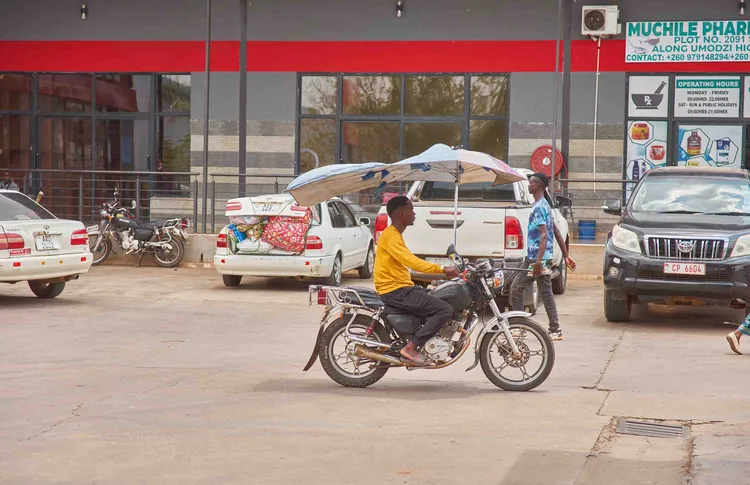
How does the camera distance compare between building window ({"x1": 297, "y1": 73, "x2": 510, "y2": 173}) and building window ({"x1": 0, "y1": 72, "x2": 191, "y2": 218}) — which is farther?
building window ({"x1": 0, "y1": 72, "x2": 191, "y2": 218})

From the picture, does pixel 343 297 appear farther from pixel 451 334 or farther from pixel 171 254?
pixel 171 254

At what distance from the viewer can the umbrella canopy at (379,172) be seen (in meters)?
9.95

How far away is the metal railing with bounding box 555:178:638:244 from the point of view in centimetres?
2191

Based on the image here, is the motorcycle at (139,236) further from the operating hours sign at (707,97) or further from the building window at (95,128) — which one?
the operating hours sign at (707,97)

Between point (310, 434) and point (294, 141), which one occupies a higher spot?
point (294, 141)

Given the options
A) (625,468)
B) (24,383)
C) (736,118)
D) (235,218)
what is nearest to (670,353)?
(625,468)

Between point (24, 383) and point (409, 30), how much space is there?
17.3m

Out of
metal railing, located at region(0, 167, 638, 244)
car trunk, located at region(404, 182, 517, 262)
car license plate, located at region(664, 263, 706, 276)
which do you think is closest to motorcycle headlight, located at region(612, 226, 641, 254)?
car license plate, located at region(664, 263, 706, 276)

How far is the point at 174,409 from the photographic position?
837 centimetres

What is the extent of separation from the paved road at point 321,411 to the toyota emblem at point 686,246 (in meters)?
0.98

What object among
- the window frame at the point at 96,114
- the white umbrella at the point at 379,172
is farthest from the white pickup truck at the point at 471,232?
the window frame at the point at 96,114

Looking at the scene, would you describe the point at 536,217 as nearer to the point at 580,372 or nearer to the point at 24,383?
the point at 580,372

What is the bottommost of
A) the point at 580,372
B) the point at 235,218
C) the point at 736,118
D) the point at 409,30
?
the point at 580,372

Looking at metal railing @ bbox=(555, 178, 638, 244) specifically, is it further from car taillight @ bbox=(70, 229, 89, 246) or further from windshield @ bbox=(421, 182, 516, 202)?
car taillight @ bbox=(70, 229, 89, 246)
